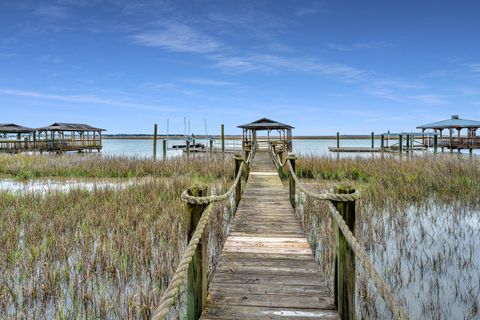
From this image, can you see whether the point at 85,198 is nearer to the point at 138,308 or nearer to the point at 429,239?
the point at 138,308

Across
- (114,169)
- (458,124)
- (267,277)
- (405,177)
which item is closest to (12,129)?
(114,169)

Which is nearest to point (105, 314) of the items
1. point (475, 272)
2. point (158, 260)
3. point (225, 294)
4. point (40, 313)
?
point (40, 313)

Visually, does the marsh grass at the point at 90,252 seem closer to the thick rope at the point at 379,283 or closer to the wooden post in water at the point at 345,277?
the wooden post in water at the point at 345,277

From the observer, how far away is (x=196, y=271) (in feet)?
9.37

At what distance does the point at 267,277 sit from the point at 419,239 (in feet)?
15.1

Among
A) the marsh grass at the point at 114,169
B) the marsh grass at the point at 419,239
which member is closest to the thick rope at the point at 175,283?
the marsh grass at the point at 419,239

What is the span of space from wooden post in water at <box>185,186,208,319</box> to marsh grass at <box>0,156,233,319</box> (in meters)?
1.30

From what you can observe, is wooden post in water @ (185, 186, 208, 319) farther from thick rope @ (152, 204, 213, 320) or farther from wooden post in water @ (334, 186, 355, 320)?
wooden post in water @ (334, 186, 355, 320)

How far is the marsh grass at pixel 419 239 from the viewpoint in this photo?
443 centimetres

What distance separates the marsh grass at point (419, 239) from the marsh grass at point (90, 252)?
2547mm

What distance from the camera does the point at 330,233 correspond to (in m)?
6.35

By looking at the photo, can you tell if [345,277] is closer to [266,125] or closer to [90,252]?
[90,252]

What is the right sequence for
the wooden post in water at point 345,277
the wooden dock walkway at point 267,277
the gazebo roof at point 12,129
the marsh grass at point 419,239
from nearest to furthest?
the wooden post in water at point 345,277
the wooden dock walkway at point 267,277
the marsh grass at point 419,239
the gazebo roof at point 12,129

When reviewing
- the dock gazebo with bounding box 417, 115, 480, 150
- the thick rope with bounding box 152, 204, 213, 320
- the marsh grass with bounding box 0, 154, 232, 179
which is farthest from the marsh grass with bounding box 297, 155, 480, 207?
the dock gazebo with bounding box 417, 115, 480, 150
